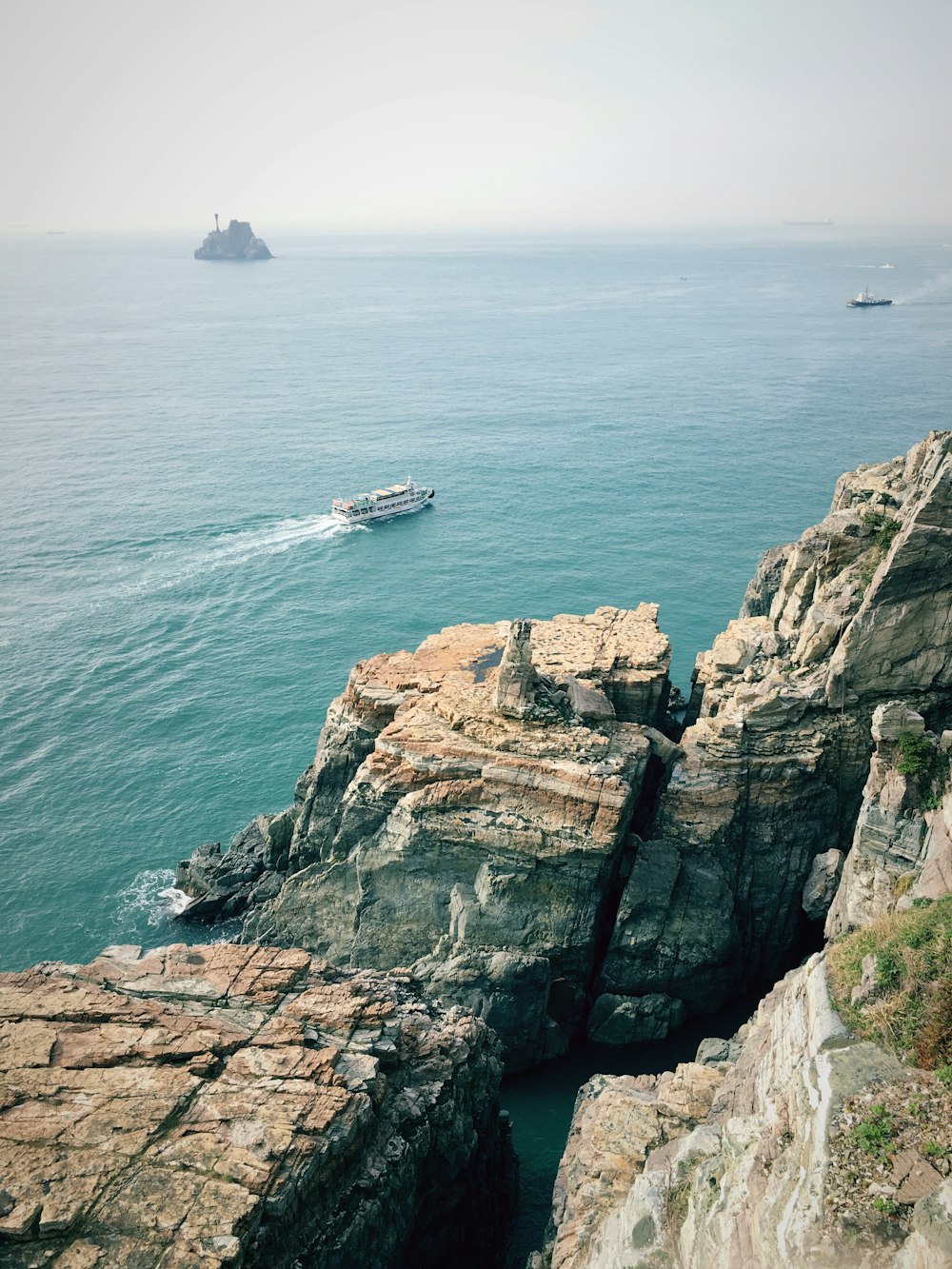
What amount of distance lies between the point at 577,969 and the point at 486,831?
8.23 m

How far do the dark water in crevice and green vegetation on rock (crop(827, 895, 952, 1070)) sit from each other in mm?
18389

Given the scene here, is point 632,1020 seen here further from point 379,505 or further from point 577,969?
point 379,505

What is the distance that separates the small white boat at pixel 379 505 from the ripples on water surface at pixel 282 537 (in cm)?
165

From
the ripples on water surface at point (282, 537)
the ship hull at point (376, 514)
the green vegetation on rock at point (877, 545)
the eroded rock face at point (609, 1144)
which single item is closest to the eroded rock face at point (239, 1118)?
the eroded rock face at point (609, 1144)

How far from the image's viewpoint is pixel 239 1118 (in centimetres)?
2805

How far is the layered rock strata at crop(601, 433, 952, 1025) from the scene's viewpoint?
47750 mm

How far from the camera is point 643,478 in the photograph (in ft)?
406

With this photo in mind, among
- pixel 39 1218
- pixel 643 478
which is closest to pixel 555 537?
pixel 643 478

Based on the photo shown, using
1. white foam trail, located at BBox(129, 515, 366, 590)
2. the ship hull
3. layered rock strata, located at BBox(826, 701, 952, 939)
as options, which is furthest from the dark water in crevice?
the ship hull

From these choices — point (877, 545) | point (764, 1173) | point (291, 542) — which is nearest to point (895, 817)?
point (877, 545)

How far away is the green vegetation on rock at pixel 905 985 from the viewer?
2527cm

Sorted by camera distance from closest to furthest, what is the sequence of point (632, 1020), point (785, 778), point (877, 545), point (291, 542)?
point (632, 1020), point (785, 778), point (877, 545), point (291, 542)

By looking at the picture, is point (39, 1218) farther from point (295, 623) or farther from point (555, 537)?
point (555, 537)

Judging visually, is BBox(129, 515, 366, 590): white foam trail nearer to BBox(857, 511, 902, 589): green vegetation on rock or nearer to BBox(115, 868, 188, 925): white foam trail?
BBox(115, 868, 188, 925): white foam trail
